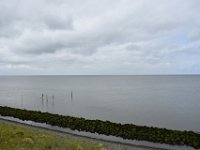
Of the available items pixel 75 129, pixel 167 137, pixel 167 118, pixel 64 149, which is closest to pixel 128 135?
pixel 167 137

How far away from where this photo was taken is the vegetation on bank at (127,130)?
96.9ft

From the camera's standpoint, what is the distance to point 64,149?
1482 cm

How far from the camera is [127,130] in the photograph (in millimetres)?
33094

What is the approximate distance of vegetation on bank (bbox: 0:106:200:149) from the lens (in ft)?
96.9

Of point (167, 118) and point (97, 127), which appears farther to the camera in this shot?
point (167, 118)

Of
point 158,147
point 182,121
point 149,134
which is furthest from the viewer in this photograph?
point 182,121

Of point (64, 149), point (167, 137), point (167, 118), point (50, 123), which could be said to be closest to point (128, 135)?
point (167, 137)

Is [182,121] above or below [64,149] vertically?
below

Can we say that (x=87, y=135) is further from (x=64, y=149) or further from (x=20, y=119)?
(x=64, y=149)

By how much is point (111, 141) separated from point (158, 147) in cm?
500

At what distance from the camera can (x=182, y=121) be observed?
49625 mm

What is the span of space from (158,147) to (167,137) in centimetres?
178

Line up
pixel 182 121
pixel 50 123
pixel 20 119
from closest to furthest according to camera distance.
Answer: pixel 50 123
pixel 20 119
pixel 182 121

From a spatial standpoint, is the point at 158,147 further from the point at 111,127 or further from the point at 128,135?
the point at 111,127
